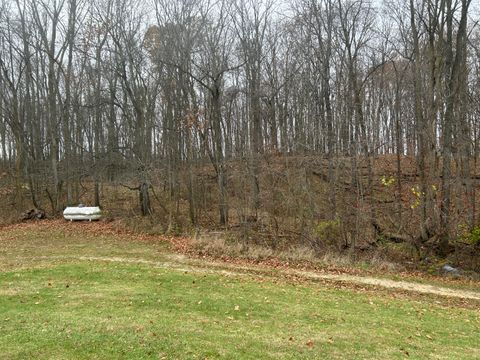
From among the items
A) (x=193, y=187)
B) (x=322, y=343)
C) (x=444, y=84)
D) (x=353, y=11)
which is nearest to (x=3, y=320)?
(x=322, y=343)

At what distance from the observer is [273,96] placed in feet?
91.4

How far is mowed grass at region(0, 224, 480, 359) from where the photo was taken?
5918mm

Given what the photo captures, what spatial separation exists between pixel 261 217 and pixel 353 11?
1332cm

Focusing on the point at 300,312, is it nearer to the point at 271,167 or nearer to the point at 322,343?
the point at 322,343

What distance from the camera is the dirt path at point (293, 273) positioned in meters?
11.5

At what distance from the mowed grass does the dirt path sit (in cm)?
81

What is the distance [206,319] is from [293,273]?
584 centimetres

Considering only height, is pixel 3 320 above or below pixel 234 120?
below

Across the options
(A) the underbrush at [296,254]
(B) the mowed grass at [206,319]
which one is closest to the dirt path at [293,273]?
(B) the mowed grass at [206,319]

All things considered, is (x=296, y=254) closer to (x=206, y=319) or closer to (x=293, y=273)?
(x=293, y=273)

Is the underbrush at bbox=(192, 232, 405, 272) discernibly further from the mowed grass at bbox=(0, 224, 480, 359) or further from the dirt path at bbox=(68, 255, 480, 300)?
the mowed grass at bbox=(0, 224, 480, 359)

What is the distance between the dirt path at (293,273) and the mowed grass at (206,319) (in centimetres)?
81

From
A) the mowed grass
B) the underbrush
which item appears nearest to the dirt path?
the mowed grass

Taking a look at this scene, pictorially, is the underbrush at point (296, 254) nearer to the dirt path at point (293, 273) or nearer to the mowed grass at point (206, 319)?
the dirt path at point (293, 273)
